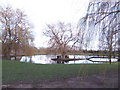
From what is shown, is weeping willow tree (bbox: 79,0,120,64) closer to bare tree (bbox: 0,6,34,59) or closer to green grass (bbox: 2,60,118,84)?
green grass (bbox: 2,60,118,84)

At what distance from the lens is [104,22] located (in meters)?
2.77

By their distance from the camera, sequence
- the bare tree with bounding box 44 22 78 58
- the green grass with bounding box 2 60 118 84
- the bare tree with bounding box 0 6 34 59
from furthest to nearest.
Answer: the bare tree with bounding box 44 22 78 58 < the bare tree with bounding box 0 6 34 59 < the green grass with bounding box 2 60 118 84

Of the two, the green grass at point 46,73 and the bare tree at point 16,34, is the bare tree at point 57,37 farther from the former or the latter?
the green grass at point 46,73

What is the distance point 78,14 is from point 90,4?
308mm

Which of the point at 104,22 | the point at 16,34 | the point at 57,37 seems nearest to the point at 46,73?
the point at 104,22

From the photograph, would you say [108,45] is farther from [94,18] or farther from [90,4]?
[90,4]

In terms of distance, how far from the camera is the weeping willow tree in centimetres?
270

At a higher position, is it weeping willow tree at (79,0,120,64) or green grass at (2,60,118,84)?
weeping willow tree at (79,0,120,64)

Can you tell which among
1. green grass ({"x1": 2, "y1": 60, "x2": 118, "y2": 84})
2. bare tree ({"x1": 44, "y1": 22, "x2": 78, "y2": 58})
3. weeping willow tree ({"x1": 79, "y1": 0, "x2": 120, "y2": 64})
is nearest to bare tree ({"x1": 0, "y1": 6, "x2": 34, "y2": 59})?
bare tree ({"x1": 44, "y1": 22, "x2": 78, "y2": 58})

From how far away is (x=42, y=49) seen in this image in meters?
16.3

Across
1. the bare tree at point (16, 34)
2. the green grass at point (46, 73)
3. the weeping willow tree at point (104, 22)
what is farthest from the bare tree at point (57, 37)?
the weeping willow tree at point (104, 22)

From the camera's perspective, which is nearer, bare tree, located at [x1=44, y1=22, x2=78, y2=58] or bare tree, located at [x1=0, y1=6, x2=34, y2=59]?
bare tree, located at [x1=0, y1=6, x2=34, y2=59]

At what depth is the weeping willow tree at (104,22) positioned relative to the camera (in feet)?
8.87

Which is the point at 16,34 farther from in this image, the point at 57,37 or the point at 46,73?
the point at 46,73
